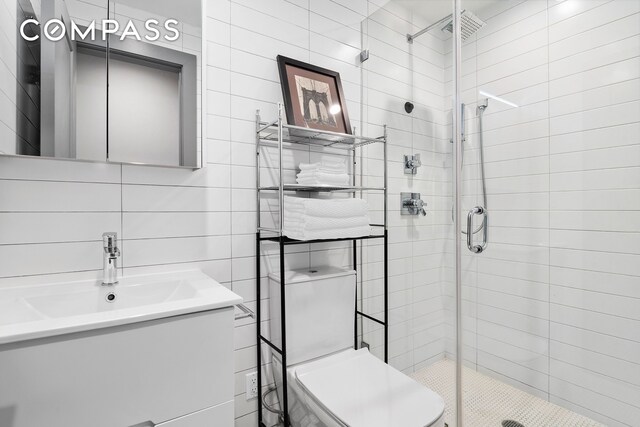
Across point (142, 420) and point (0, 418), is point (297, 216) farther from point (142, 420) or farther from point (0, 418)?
point (0, 418)

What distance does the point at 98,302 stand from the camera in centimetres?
104

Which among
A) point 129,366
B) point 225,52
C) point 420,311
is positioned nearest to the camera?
point 129,366

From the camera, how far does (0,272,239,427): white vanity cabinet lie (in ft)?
2.29

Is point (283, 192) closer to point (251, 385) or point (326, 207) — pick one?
point (326, 207)

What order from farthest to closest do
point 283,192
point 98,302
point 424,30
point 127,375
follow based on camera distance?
point 424,30 → point 283,192 → point 98,302 → point 127,375

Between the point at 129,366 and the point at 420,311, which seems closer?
the point at 129,366

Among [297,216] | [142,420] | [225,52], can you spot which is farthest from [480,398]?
[225,52]

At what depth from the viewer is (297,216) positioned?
1.33m

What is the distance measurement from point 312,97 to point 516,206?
Result: 1.01 metres

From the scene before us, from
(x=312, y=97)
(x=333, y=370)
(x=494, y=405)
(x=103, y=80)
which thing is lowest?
(x=494, y=405)

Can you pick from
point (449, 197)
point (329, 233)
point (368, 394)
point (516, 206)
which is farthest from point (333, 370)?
point (516, 206)

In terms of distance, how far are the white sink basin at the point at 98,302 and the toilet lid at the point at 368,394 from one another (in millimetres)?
502

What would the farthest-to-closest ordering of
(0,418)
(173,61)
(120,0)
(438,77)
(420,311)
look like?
(420,311), (438,77), (173,61), (120,0), (0,418)

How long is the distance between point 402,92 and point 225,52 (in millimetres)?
852
